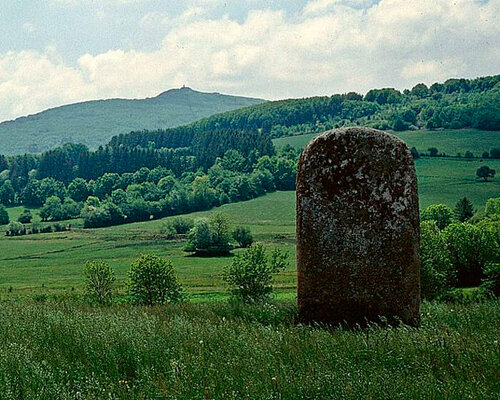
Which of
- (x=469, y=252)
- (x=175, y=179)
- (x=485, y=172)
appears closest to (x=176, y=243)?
(x=485, y=172)

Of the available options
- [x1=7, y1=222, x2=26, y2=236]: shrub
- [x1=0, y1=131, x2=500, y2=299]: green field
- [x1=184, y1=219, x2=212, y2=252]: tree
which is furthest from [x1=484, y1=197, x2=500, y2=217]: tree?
[x1=7, y1=222, x2=26, y2=236]: shrub

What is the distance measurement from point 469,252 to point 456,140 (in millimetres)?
103199

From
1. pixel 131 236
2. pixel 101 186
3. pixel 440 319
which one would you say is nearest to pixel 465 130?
pixel 131 236

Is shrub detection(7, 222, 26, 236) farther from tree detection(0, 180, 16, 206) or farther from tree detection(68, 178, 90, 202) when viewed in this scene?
tree detection(0, 180, 16, 206)

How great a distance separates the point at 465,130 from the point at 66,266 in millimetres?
111987

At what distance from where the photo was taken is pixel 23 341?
8.00 meters

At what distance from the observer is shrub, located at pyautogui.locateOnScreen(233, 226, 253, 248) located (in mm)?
105062

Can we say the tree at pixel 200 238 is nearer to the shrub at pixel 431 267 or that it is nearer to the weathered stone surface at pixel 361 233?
the shrub at pixel 431 267

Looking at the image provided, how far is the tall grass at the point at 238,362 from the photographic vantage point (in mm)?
→ 5320

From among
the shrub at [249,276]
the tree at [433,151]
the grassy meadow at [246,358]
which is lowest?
the shrub at [249,276]

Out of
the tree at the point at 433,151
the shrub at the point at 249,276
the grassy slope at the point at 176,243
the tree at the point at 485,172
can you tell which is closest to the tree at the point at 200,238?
the grassy slope at the point at 176,243

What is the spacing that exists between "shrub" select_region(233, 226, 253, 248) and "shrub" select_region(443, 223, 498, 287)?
52883 mm

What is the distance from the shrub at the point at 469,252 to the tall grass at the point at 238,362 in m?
47.8

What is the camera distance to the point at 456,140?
151 metres
